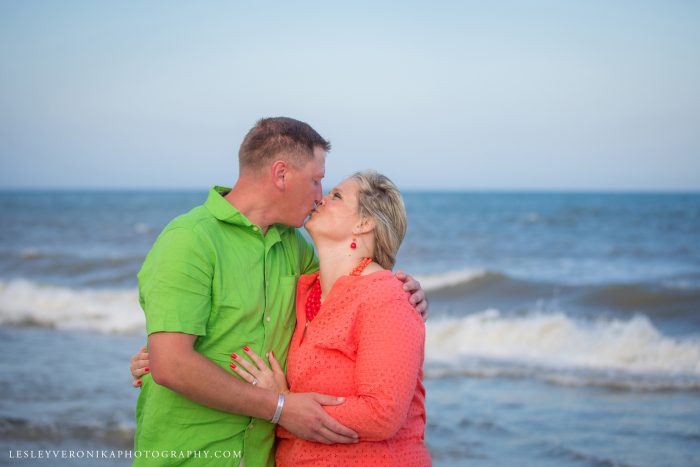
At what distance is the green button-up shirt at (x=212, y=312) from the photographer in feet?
8.44

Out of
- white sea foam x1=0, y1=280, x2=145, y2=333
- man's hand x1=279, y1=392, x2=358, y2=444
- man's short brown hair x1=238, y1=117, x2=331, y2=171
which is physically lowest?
white sea foam x1=0, y1=280, x2=145, y2=333

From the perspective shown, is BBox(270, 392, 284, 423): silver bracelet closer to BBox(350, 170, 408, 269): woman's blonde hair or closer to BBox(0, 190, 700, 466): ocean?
BBox(350, 170, 408, 269): woman's blonde hair

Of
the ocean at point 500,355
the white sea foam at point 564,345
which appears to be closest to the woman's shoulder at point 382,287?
the ocean at point 500,355

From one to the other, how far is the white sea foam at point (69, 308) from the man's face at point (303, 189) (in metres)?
8.55

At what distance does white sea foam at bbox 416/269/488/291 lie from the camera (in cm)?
1436

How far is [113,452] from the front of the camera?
571cm

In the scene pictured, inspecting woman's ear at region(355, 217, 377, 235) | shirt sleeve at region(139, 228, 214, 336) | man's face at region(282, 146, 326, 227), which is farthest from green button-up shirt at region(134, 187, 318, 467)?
woman's ear at region(355, 217, 377, 235)

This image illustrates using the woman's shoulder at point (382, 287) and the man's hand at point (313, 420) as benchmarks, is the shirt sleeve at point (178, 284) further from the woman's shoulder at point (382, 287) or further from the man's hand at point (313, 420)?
the woman's shoulder at point (382, 287)

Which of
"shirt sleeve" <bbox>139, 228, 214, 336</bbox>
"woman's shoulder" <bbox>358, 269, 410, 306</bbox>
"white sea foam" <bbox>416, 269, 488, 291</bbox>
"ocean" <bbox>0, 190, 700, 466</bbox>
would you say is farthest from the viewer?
"white sea foam" <bbox>416, 269, 488, 291</bbox>

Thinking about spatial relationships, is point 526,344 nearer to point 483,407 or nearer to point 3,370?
point 483,407

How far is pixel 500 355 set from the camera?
930 cm

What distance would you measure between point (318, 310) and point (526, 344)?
24.4 feet

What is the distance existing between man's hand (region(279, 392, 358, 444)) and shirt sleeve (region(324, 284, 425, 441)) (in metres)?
0.03

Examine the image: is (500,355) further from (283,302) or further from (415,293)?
(283,302)
